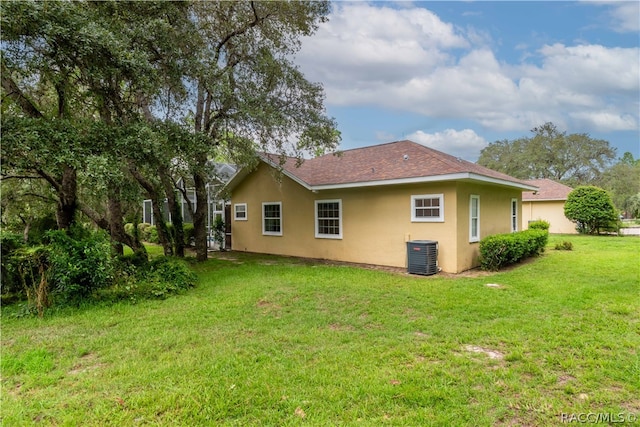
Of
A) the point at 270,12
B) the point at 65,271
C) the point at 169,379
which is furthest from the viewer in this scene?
the point at 270,12

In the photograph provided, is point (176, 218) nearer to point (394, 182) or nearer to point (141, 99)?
point (141, 99)

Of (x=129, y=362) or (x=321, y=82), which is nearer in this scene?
(x=129, y=362)

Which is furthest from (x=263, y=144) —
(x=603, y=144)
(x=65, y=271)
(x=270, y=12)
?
(x=603, y=144)

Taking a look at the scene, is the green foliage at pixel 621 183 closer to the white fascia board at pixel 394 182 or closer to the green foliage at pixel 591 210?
the green foliage at pixel 591 210

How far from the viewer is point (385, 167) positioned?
10.6 meters

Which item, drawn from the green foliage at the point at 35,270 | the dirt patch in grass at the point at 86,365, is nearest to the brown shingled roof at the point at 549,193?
the dirt patch in grass at the point at 86,365

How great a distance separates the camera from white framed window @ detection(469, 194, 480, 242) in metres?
9.50

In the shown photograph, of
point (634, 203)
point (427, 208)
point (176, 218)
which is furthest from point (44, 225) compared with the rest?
point (634, 203)

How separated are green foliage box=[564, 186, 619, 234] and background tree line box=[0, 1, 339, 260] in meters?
17.6

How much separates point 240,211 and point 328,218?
5.13 m

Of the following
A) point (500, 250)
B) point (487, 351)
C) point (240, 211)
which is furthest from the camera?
point (240, 211)

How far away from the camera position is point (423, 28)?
10344 mm

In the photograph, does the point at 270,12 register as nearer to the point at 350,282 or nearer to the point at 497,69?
the point at 350,282

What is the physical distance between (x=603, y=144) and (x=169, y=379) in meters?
47.0
